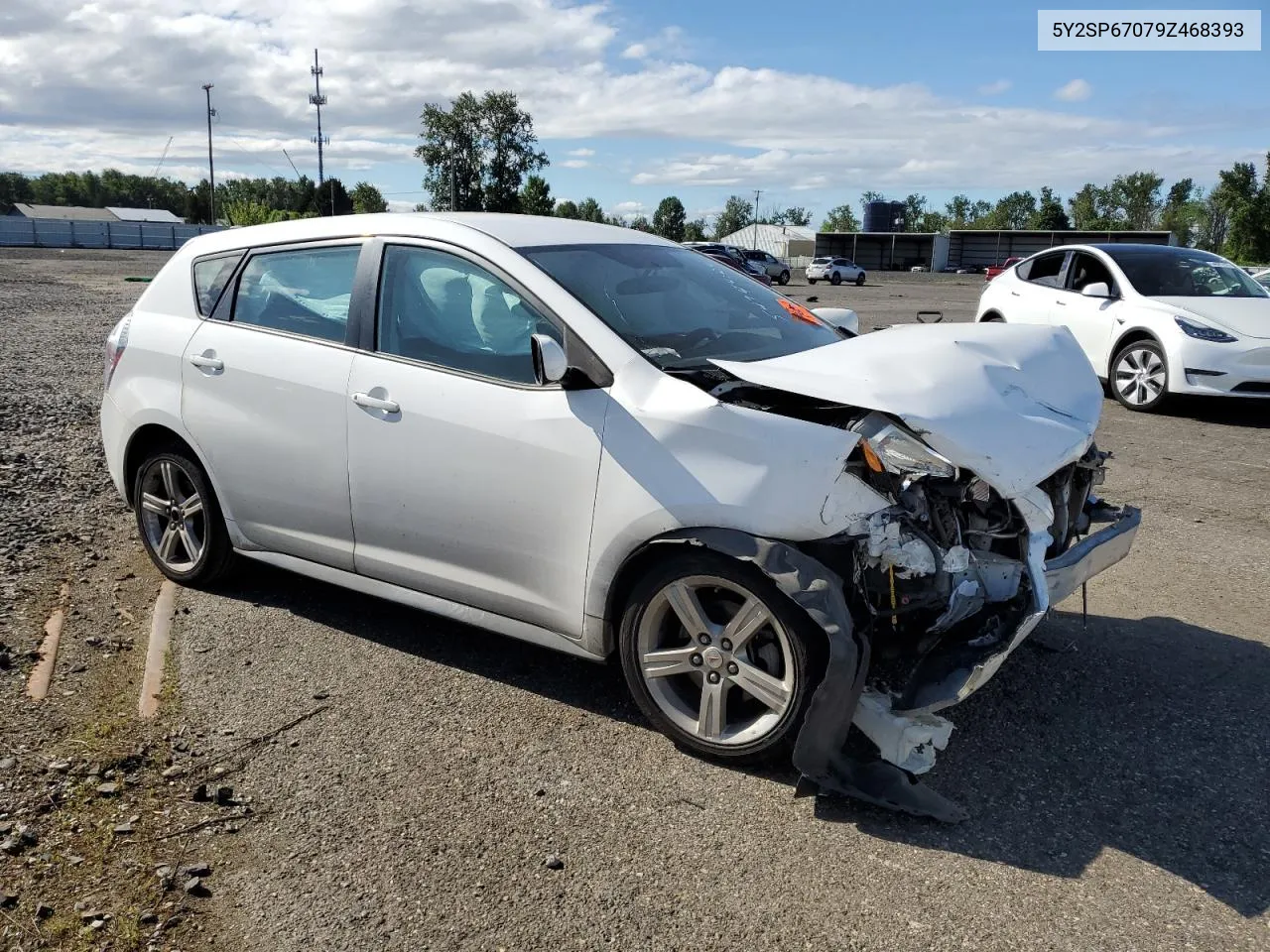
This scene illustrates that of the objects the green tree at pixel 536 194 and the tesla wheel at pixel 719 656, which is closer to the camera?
the tesla wheel at pixel 719 656

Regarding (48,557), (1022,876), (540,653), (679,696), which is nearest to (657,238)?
(540,653)

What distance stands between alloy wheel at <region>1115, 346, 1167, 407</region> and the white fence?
58.2m

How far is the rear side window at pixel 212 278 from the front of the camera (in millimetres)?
4838

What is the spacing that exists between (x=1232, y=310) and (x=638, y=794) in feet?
29.6

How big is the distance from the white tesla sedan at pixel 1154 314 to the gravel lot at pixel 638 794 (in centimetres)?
493

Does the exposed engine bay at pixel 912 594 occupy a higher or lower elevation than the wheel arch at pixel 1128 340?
lower

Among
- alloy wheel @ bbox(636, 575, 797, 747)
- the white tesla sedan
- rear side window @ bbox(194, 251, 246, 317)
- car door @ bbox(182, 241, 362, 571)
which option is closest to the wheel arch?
the white tesla sedan

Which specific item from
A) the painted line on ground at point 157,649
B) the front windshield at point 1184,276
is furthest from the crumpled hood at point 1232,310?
the painted line on ground at point 157,649

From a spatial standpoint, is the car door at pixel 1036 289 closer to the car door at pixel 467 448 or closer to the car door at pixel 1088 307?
the car door at pixel 1088 307

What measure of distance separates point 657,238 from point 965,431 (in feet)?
7.12

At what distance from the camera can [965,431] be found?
3.26 metres

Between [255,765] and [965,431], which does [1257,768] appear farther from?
[255,765]

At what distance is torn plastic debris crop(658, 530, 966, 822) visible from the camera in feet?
10.1

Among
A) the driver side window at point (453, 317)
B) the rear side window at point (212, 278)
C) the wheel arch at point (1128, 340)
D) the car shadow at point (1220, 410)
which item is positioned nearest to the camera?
the driver side window at point (453, 317)
